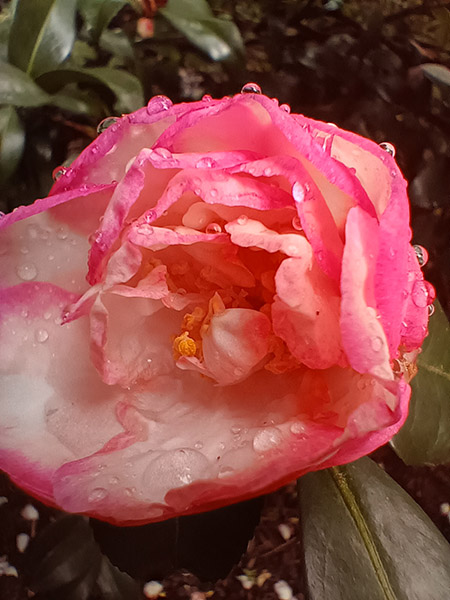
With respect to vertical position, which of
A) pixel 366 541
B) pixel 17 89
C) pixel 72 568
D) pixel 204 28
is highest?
pixel 204 28

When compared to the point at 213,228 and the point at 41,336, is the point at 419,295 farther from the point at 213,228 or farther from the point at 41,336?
the point at 41,336

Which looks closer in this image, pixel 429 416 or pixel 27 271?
pixel 27 271

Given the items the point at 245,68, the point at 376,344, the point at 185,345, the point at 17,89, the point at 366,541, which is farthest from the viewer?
the point at 245,68

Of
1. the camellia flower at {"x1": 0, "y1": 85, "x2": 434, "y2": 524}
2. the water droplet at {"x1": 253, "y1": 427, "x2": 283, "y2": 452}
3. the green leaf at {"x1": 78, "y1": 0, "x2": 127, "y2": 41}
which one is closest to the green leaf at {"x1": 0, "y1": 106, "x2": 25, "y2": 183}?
the green leaf at {"x1": 78, "y1": 0, "x2": 127, "y2": 41}

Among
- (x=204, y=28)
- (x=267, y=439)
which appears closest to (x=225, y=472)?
(x=267, y=439)

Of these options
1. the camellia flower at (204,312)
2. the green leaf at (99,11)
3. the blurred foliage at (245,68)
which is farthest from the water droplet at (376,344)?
the green leaf at (99,11)

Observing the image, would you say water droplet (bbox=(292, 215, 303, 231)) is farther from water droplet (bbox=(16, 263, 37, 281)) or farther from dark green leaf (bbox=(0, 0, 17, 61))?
dark green leaf (bbox=(0, 0, 17, 61))
